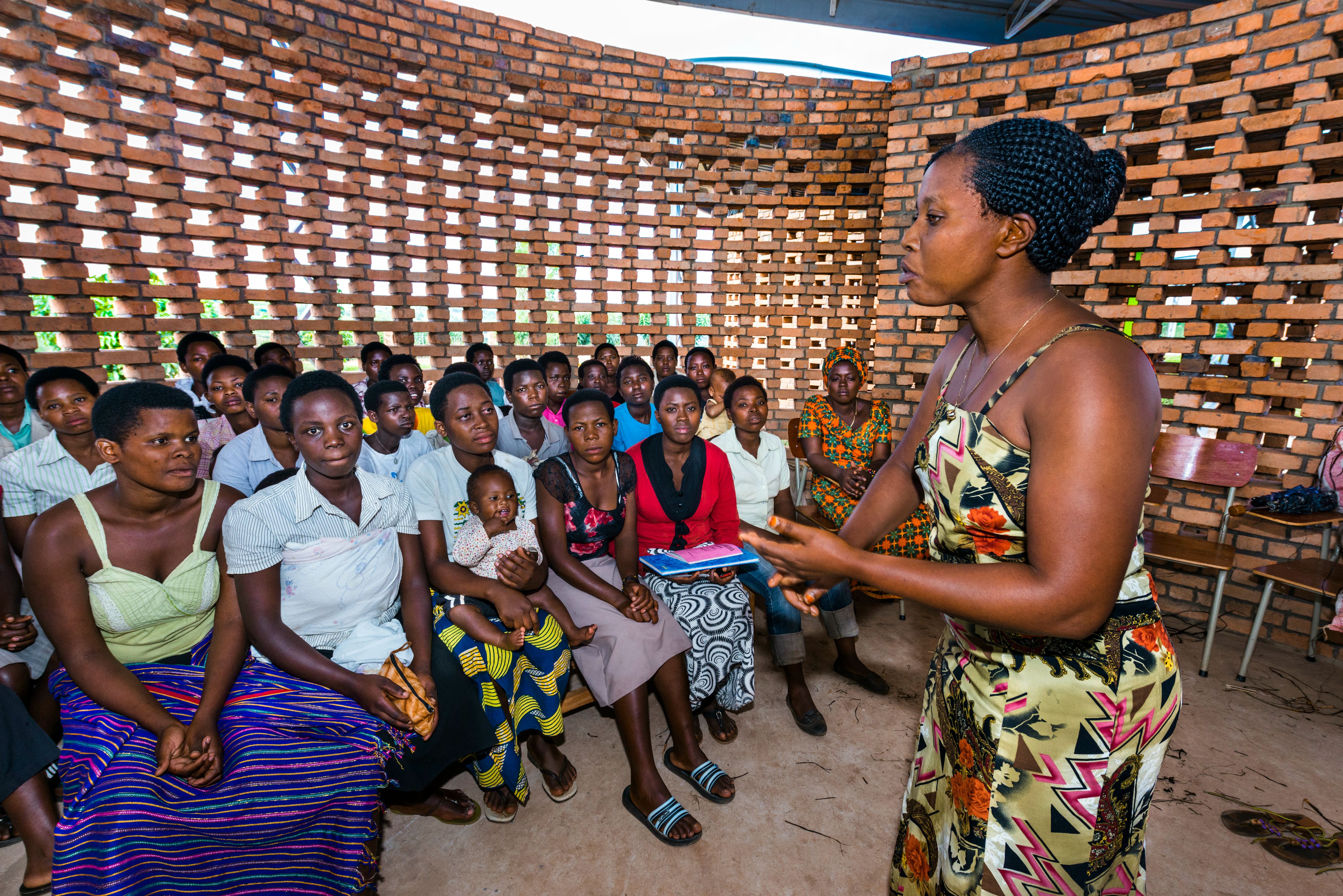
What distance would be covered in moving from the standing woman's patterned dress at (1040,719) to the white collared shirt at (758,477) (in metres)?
2.58

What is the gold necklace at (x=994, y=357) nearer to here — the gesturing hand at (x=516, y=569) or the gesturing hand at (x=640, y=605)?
the gesturing hand at (x=640, y=605)

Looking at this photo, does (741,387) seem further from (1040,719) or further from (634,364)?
(1040,719)

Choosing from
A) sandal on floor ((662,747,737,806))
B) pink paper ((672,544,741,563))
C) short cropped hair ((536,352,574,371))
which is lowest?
sandal on floor ((662,747,737,806))

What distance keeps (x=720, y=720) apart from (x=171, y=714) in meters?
2.16

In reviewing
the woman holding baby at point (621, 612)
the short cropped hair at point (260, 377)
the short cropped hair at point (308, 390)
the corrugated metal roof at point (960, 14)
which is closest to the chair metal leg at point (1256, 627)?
the woman holding baby at point (621, 612)

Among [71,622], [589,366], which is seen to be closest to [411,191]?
[589,366]

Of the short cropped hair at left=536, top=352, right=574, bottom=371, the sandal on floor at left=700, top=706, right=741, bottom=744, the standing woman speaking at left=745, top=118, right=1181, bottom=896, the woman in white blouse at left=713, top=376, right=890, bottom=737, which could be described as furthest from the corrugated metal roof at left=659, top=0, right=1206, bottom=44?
the sandal on floor at left=700, top=706, right=741, bottom=744

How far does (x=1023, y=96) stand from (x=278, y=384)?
5346mm

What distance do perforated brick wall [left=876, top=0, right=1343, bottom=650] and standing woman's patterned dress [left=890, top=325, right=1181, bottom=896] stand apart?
399 cm

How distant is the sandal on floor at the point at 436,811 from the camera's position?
238 centimetres

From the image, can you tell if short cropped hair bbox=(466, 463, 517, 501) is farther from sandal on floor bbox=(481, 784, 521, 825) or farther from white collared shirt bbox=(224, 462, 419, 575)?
sandal on floor bbox=(481, 784, 521, 825)

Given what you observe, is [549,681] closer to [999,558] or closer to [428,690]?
[428,690]

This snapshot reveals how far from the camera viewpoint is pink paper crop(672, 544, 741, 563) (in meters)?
2.84

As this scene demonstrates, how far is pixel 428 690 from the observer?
7.09 ft
